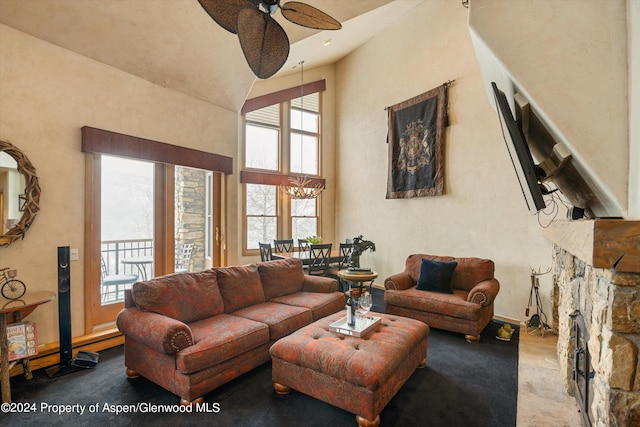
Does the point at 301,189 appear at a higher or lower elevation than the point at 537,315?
higher

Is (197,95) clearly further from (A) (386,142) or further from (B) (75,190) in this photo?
(A) (386,142)

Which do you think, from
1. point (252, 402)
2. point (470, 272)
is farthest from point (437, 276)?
point (252, 402)

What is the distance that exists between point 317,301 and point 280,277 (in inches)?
22.0

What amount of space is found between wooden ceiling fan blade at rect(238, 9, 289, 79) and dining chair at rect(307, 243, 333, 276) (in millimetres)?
3372

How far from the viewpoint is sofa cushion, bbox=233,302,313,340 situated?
284cm

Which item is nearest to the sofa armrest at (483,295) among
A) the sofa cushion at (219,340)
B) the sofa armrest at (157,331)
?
the sofa cushion at (219,340)

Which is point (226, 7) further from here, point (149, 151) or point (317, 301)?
point (317, 301)

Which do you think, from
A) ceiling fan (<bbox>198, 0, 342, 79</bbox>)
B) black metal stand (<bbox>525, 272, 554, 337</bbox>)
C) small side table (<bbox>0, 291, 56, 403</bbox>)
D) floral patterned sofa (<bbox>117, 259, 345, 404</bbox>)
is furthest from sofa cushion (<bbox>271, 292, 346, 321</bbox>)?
ceiling fan (<bbox>198, 0, 342, 79</bbox>)

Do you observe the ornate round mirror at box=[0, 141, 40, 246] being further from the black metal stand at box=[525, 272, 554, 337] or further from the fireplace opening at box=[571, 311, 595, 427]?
the black metal stand at box=[525, 272, 554, 337]


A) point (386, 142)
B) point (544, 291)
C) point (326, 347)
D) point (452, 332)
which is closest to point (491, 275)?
point (544, 291)

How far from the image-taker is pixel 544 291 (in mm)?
A: 3859

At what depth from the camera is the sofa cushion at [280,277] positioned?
11.9ft

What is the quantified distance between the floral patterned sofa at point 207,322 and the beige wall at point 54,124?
3.25 ft

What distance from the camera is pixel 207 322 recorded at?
9.11 ft
